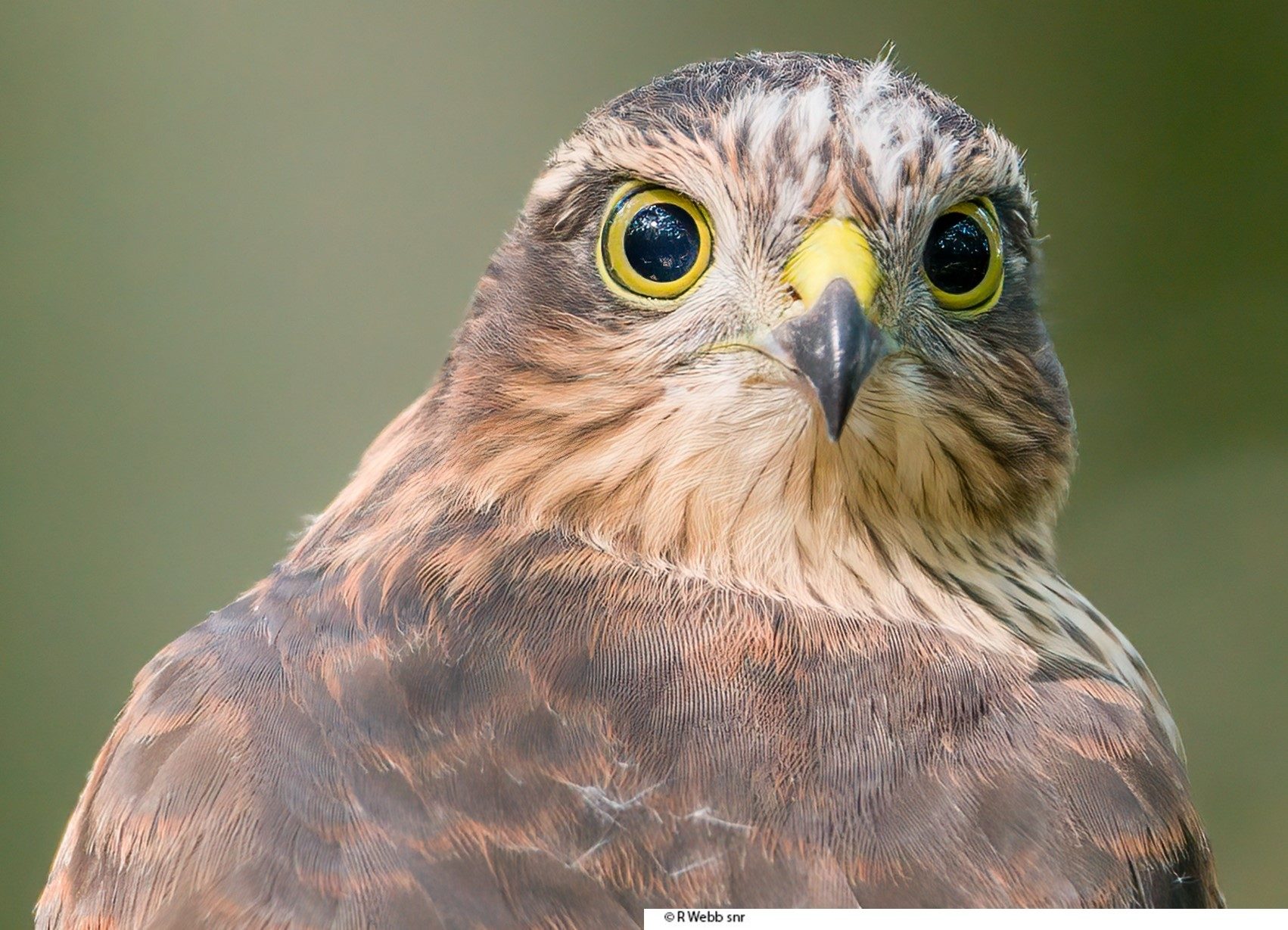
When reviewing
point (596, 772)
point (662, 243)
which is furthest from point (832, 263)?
point (596, 772)

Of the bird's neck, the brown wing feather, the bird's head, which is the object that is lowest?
the brown wing feather

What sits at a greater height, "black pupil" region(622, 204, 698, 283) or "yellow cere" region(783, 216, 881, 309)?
"yellow cere" region(783, 216, 881, 309)

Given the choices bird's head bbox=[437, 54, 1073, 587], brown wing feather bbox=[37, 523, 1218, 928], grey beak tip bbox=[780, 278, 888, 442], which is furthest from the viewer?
bird's head bbox=[437, 54, 1073, 587]

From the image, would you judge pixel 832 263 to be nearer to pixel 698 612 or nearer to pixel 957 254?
pixel 957 254

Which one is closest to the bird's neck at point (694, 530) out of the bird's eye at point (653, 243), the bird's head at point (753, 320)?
the bird's head at point (753, 320)

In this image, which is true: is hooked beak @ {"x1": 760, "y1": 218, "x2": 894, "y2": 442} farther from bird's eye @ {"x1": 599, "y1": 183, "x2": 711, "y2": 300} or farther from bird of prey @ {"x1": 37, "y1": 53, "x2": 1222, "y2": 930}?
bird's eye @ {"x1": 599, "y1": 183, "x2": 711, "y2": 300}

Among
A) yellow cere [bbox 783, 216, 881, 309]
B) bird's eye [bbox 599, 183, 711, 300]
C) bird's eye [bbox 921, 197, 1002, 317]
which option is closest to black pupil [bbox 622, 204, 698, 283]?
bird's eye [bbox 599, 183, 711, 300]

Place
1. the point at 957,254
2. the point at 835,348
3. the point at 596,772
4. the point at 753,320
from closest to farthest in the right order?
the point at 596,772
the point at 835,348
the point at 753,320
the point at 957,254
